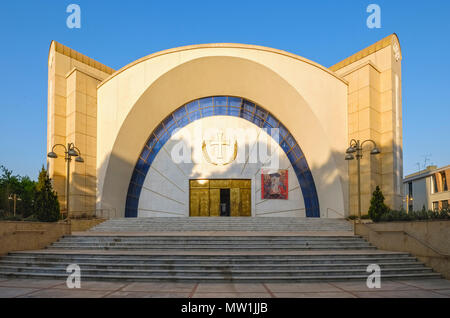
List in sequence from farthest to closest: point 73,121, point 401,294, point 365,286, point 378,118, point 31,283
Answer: point 73,121 < point 378,118 < point 31,283 < point 365,286 < point 401,294

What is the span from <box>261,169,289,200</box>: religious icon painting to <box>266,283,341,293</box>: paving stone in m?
17.8

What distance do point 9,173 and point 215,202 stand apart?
29.9 meters

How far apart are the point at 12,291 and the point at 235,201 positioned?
19.4 meters

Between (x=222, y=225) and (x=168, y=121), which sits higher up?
(x=168, y=121)

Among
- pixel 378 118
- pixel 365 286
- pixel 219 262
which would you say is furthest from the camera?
pixel 378 118

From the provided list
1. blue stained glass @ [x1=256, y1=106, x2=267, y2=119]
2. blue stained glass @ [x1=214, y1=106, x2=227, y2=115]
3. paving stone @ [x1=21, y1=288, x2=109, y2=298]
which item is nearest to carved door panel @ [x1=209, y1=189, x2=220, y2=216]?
blue stained glass @ [x1=214, y1=106, x2=227, y2=115]

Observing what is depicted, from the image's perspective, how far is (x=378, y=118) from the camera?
21.2 m

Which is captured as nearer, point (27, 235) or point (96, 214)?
point (27, 235)

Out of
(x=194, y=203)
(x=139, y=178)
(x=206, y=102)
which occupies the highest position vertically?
(x=206, y=102)

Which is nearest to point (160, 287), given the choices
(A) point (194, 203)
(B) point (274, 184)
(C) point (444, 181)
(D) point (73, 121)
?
(D) point (73, 121)

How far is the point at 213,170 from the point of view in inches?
1025

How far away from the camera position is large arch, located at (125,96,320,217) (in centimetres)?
2522

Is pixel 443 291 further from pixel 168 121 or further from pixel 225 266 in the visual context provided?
pixel 168 121

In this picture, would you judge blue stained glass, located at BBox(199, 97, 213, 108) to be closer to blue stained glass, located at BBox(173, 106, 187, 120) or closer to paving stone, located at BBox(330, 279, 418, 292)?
blue stained glass, located at BBox(173, 106, 187, 120)
